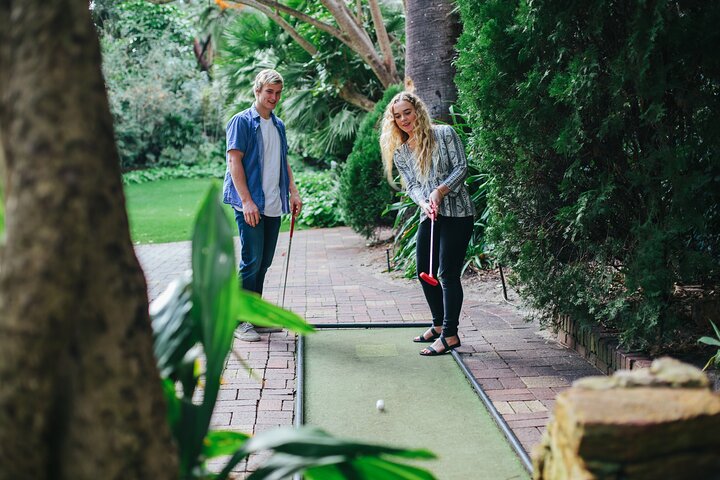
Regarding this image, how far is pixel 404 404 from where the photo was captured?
4.17 m

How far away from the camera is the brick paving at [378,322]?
3977mm

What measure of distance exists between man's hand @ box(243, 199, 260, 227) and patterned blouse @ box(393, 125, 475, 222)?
1.11 meters

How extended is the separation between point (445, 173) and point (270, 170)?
1397mm

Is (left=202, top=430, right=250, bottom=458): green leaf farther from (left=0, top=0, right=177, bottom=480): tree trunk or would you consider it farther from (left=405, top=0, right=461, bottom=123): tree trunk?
(left=405, top=0, right=461, bottom=123): tree trunk

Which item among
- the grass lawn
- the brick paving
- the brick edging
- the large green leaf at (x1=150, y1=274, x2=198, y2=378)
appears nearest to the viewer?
the large green leaf at (x1=150, y1=274, x2=198, y2=378)

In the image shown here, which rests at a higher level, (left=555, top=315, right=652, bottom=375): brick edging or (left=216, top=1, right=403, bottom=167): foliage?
(left=216, top=1, right=403, bottom=167): foliage

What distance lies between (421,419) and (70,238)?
2.87 metres

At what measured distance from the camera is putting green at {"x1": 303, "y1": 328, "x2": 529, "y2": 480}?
3416 millimetres

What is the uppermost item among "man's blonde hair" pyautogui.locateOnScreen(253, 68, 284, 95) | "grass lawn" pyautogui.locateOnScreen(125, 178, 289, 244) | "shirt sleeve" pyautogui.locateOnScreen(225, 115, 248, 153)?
"man's blonde hair" pyautogui.locateOnScreen(253, 68, 284, 95)

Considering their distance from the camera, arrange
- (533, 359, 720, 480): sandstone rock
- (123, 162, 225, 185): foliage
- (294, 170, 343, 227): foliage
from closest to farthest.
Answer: (533, 359, 720, 480): sandstone rock, (294, 170, 343, 227): foliage, (123, 162, 225, 185): foliage

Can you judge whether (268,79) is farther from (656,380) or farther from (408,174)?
(656,380)

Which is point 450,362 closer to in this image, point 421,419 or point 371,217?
point 421,419

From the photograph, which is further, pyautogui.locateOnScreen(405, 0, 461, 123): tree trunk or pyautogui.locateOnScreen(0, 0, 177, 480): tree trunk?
pyautogui.locateOnScreen(405, 0, 461, 123): tree trunk

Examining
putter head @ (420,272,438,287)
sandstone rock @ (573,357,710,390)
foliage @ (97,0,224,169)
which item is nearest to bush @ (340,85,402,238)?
putter head @ (420,272,438,287)
